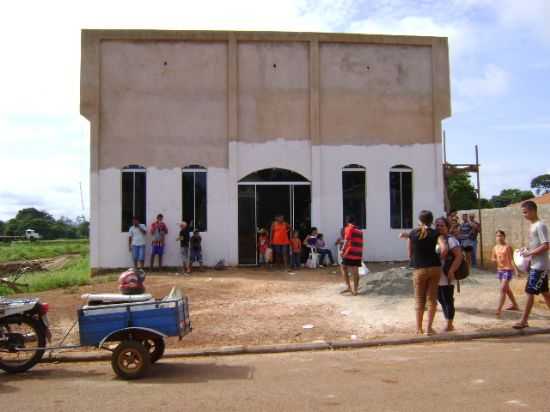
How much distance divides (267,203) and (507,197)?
62.4 meters

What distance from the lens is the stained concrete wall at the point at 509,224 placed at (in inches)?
944

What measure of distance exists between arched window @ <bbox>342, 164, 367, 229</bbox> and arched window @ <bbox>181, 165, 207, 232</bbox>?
4539 mm

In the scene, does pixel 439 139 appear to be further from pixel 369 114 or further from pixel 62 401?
pixel 62 401

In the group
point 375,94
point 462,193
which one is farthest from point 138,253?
point 462,193

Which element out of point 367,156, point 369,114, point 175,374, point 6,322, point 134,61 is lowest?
point 175,374

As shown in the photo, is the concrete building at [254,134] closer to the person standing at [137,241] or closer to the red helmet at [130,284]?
the person standing at [137,241]

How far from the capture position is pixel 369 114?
18547mm

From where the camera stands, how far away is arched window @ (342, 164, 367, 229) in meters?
18.4

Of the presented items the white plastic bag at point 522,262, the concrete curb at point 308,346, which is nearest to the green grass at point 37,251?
the concrete curb at point 308,346

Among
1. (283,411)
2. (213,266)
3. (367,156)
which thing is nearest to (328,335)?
(283,411)

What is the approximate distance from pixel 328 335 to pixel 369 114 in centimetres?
1102

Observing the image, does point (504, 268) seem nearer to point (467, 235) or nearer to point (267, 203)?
point (467, 235)

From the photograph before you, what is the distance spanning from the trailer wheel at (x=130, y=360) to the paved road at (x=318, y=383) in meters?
0.16

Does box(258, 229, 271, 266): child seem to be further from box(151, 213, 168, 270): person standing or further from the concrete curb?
the concrete curb
